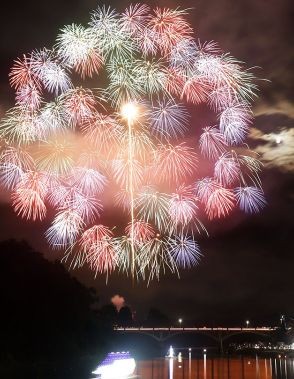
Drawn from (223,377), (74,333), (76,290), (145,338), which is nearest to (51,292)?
(74,333)

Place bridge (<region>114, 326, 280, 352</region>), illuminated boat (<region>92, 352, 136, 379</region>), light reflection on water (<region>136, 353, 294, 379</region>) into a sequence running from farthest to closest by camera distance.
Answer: bridge (<region>114, 326, 280, 352</region>), light reflection on water (<region>136, 353, 294, 379</region>), illuminated boat (<region>92, 352, 136, 379</region>)

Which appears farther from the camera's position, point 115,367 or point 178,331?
point 178,331

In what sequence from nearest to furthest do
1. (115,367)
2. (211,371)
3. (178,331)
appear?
1. (115,367)
2. (211,371)
3. (178,331)

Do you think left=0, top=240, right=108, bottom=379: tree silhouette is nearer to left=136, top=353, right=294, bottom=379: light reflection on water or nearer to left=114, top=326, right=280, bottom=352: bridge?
left=136, top=353, right=294, bottom=379: light reflection on water

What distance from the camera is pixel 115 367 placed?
55.5m

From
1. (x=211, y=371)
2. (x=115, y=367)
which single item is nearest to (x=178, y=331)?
(x=211, y=371)

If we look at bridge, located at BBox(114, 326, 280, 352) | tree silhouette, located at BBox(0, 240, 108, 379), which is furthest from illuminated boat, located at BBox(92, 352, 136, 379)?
bridge, located at BBox(114, 326, 280, 352)

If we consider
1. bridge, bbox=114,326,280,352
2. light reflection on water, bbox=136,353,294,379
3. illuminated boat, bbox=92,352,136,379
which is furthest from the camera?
bridge, bbox=114,326,280,352

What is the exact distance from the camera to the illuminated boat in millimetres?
52594

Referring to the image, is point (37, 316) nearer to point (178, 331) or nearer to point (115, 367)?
point (115, 367)

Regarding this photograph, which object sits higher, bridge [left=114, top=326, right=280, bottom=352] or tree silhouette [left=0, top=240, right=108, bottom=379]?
bridge [left=114, top=326, right=280, bottom=352]

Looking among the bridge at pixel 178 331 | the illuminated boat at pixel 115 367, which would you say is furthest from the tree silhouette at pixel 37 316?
the bridge at pixel 178 331

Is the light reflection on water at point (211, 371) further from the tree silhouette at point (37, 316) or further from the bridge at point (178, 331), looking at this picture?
the bridge at point (178, 331)

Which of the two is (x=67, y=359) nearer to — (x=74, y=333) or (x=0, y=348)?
(x=74, y=333)
